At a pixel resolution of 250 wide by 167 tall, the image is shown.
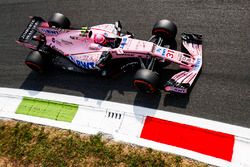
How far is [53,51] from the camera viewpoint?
10289 millimetres

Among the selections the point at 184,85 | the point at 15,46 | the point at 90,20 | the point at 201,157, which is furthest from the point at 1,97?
the point at 201,157

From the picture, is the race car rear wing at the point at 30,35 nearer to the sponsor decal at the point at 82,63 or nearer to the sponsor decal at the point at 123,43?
the sponsor decal at the point at 82,63

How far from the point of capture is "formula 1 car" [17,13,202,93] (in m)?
8.45

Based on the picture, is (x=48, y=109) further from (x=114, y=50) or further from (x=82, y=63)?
(x=114, y=50)

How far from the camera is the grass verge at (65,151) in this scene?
7828 mm

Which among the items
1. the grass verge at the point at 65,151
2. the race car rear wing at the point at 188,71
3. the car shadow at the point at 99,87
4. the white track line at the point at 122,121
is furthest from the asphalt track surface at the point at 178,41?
the grass verge at the point at 65,151

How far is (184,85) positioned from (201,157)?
1948mm

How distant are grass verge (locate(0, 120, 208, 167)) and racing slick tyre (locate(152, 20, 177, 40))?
3.57 meters

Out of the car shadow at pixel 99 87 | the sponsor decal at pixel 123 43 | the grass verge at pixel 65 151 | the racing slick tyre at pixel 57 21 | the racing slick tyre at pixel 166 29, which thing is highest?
the racing slick tyre at pixel 166 29

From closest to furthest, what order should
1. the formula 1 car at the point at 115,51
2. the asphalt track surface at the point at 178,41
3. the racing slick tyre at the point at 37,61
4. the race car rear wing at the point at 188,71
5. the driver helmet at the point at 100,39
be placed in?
the race car rear wing at the point at 188,71 → the asphalt track surface at the point at 178,41 → the formula 1 car at the point at 115,51 → the driver helmet at the point at 100,39 → the racing slick tyre at the point at 37,61

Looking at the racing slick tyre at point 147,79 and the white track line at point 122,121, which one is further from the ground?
the racing slick tyre at point 147,79

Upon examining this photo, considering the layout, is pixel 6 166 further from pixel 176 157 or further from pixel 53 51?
pixel 176 157

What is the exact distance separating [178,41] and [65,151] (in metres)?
4.90

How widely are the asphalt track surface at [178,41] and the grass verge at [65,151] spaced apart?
141cm
